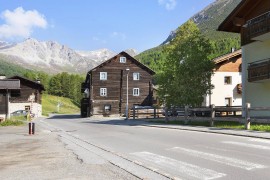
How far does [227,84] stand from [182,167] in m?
42.5

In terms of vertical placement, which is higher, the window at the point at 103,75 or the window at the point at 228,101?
the window at the point at 103,75

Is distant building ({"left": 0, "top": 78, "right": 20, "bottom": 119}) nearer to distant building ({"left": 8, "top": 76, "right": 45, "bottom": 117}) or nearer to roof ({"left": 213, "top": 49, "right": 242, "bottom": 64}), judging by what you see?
distant building ({"left": 8, "top": 76, "right": 45, "bottom": 117})

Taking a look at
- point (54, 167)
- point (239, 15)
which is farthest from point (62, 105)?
point (54, 167)

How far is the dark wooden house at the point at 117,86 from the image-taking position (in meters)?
63.4

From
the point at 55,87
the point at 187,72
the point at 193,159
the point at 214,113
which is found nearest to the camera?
the point at 193,159

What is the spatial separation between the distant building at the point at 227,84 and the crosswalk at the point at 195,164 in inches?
1443

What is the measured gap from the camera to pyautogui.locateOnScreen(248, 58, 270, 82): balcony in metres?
26.2

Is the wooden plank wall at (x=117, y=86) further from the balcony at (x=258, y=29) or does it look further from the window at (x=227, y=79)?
the balcony at (x=258, y=29)

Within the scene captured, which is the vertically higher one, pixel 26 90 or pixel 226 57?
pixel 226 57

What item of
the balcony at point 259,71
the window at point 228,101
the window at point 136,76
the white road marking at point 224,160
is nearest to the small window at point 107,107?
the window at point 136,76

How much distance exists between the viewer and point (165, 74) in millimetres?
33781

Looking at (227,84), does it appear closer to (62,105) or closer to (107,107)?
(107,107)

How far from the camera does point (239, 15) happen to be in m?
30.3

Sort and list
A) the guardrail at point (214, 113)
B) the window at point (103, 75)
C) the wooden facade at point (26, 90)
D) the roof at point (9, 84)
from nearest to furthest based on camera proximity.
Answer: the guardrail at point (214, 113), the roof at point (9, 84), the window at point (103, 75), the wooden facade at point (26, 90)
